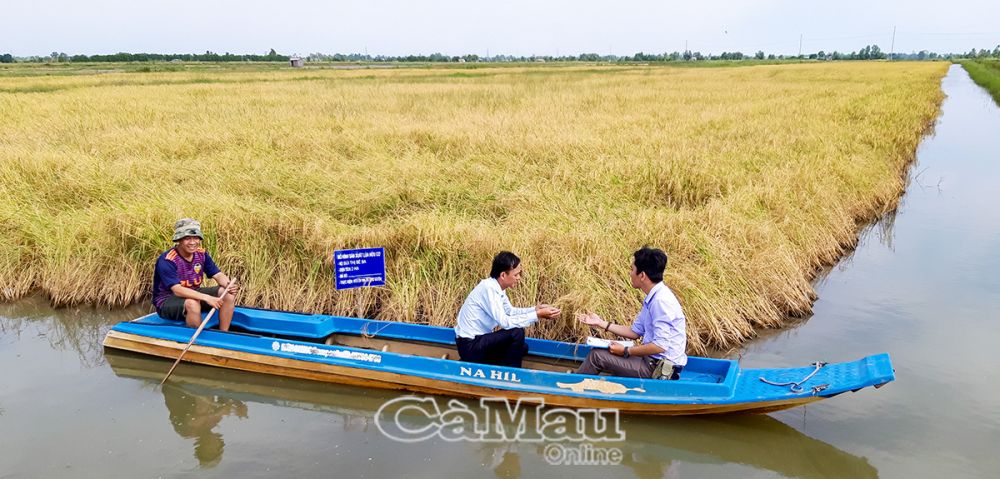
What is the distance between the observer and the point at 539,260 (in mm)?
6734

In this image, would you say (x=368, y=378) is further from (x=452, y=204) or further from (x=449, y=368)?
(x=452, y=204)

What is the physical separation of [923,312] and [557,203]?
4.12 metres

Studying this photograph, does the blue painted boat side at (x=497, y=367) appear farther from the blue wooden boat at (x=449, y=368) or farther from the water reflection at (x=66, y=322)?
the water reflection at (x=66, y=322)

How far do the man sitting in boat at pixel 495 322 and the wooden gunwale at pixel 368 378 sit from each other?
11.1 inches

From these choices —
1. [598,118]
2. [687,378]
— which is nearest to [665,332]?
[687,378]

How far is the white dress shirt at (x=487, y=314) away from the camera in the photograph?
5.07 meters

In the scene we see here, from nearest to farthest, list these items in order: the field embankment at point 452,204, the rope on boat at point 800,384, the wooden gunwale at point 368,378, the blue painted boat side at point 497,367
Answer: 1. the rope on boat at point 800,384
2. the blue painted boat side at point 497,367
3. the wooden gunwale at point 368,378
4. the field embankment at point 452,204

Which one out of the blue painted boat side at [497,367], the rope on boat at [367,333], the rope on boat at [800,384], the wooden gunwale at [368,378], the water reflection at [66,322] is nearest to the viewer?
the rope on boat at [800,384]

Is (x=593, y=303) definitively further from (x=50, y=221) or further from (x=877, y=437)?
(x=50, y=221)

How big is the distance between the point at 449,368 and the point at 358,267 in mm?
1423

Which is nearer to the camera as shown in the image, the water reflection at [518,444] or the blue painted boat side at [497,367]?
the water reflection at [518,444]

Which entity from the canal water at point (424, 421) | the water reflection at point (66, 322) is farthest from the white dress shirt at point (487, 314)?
the water reflection at point (66, 322)

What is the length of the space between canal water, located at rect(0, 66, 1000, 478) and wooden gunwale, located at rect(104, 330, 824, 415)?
108 mm

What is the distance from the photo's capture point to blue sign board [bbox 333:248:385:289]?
5.91m
